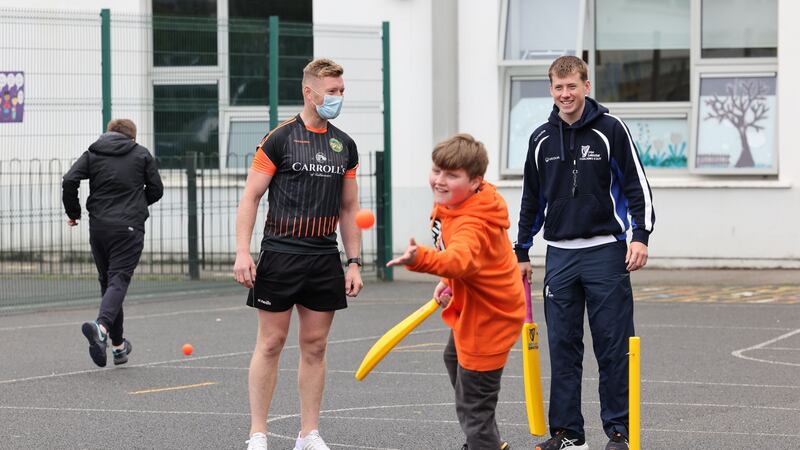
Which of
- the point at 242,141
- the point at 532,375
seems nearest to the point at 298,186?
the point at 532,375

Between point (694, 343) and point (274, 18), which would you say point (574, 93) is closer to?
point (694, 343)

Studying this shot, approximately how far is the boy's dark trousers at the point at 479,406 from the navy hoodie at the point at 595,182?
1074 mm

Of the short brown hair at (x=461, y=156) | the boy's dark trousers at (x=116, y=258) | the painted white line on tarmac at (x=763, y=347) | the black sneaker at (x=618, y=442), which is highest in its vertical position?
the short brown hair at (x=461, y=156)

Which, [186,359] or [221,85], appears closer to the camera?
[186,359]

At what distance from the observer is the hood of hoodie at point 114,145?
1130cm

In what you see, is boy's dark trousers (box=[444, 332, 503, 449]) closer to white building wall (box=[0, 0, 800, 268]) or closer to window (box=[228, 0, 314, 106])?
window (box=[228, 0, 314, 106])

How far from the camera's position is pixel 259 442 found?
716 centimetres

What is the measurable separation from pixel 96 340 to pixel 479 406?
4693mm

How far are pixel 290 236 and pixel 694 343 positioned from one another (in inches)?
218

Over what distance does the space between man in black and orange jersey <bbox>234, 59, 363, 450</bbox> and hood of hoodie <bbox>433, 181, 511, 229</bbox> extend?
1.01 meters

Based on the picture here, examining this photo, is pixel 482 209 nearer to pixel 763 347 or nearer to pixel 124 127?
pixel 124 127

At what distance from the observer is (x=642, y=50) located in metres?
18.8

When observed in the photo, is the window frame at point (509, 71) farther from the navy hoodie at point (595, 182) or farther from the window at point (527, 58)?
A: the navy hoodie at point (595, 182)

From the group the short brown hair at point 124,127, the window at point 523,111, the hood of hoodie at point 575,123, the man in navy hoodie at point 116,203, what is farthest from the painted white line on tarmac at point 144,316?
the hood of hoodie at point 575,123
